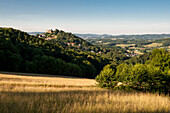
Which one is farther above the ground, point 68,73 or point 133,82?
point 133,82

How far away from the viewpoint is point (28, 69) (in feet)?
189

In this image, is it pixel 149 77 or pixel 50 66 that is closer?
pixel 149 77

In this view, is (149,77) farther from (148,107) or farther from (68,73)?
(68,73)

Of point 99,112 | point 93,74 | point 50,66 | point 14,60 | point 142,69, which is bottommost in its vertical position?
point 93,74

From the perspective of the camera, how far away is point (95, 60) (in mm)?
114438

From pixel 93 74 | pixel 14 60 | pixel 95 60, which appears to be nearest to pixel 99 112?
pixel 14 60

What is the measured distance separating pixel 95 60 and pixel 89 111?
363 ft

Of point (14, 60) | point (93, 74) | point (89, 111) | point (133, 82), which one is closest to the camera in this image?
point (89, 111)

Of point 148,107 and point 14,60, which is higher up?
point 148,107

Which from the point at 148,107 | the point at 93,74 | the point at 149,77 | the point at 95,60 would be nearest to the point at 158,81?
the point at 149,77

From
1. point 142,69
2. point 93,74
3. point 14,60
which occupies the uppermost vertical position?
point 142,69

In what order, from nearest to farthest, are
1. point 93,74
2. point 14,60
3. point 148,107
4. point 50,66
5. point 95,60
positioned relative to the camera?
point 148,107
point 14,60
point 50,66
point 93,74
point 95,60

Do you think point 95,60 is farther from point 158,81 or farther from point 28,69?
point 158,81

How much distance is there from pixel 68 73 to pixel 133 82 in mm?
53888
